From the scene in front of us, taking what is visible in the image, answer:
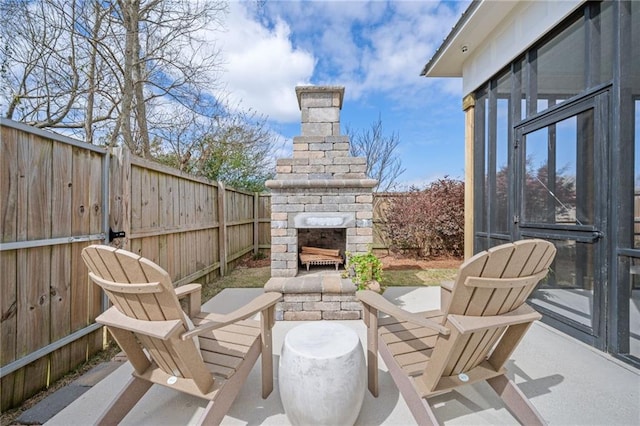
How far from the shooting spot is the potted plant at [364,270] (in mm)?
3322

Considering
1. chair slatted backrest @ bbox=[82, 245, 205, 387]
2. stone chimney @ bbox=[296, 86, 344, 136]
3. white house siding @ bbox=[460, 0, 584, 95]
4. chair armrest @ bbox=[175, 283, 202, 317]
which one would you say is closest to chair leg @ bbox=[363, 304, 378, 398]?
chair slatted backrest @ bbox=[82, 245, 205, 387]

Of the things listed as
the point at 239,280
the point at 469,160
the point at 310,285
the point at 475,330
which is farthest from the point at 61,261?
the point at 469,160

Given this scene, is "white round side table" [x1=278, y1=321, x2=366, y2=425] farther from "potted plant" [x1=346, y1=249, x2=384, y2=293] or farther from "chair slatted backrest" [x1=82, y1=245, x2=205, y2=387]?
"potted plant" [x1=346, y1=249, x2=384, y2=293]

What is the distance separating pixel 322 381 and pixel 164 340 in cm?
80

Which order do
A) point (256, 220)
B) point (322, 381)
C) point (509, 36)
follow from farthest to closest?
1. point (256, 220)
2. point (509, 36)
3. point (322, 381)

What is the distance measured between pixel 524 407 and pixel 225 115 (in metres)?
7.98

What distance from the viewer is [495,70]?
4000mm

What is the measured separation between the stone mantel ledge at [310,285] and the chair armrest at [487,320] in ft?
6.09

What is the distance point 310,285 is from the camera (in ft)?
10.7

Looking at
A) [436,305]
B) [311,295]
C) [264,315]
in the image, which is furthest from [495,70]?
[264,315]

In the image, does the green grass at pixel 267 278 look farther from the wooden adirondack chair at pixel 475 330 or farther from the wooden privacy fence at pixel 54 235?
the wooden adirondack chair at pixel 475 330

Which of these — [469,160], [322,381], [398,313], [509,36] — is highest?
[509,36]

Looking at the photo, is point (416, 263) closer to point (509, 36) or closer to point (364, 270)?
point (364, 270)

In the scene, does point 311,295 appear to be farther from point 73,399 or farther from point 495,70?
point 495,70
